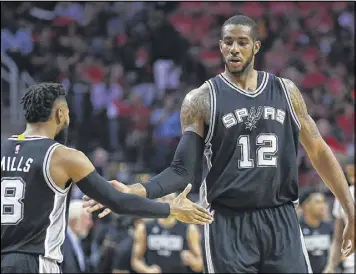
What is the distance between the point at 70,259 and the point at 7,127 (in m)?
4.73

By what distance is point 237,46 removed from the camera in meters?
5.61

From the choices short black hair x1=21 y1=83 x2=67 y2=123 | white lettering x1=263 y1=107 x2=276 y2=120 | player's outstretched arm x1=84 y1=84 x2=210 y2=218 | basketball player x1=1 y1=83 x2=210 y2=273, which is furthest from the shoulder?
short black hair x1=21 y1=83 x2=67 y2=123

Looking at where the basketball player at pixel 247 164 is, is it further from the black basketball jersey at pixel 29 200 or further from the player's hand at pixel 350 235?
the black basketball jersey at pixel 29 200

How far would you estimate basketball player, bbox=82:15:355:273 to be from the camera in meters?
5.43

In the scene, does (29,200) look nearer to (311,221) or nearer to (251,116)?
(251,116)

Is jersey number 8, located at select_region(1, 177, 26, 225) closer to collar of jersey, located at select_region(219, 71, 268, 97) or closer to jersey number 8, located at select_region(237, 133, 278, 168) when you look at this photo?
jersey number 8, located at select_region(237, 133, 278, 168)

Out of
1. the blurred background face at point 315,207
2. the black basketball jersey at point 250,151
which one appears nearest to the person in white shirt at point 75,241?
the blurred background face at point 315,207

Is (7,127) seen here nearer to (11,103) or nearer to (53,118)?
(11,103)

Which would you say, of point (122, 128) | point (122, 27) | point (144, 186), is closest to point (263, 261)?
point (144, 186)

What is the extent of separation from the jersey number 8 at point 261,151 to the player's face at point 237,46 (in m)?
0.50

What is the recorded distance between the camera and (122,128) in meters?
14.7

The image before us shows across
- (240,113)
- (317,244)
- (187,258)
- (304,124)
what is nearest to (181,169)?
(240,113)

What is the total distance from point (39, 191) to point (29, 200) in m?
0.08

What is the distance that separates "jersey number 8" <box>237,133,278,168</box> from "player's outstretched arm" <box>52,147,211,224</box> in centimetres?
46
